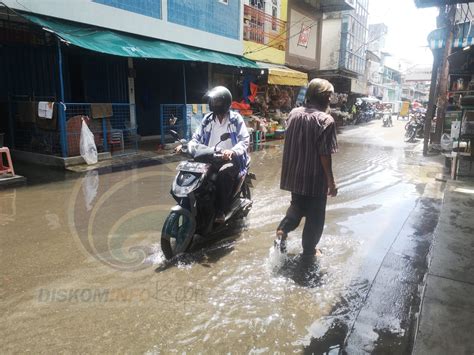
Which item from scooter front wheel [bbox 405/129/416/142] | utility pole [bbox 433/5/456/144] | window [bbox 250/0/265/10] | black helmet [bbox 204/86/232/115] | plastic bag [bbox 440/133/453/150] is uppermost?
window [bbox 250/0/265/10]

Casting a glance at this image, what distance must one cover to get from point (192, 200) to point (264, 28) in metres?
16.1

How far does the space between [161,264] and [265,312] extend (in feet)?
4.37

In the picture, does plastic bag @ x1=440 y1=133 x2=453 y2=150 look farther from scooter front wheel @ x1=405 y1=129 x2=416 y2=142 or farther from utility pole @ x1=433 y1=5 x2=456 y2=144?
scooter front wheel @ x1=405 y1=129 x2=416 y2=142

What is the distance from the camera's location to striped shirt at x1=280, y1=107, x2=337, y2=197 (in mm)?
3578

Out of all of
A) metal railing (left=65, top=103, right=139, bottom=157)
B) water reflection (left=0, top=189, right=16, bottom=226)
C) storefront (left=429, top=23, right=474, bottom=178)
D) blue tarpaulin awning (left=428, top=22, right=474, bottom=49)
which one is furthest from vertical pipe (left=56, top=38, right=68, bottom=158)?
blue tarpaulin awning (left=428, top=22, right=474, bottom=49)

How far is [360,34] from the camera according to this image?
3125 centimetres

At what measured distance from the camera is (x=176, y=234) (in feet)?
13.4

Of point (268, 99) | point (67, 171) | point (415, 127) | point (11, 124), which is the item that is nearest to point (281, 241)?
point (67, 171)

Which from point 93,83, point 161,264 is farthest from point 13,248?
point 93,83

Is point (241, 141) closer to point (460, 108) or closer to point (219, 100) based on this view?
point (219, 100)

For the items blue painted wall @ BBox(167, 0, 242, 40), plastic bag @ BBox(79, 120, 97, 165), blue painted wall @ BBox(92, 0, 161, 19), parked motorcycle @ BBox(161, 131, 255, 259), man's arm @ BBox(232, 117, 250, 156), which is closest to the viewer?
parked motorcycle @ BBox(161, 131, 255, 259)

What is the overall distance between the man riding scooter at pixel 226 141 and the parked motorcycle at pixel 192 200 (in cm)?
11

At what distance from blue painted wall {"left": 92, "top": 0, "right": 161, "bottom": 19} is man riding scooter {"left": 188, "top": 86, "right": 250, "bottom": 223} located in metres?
7.32

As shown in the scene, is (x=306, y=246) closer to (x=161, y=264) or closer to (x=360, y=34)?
(x=161, y=264)
